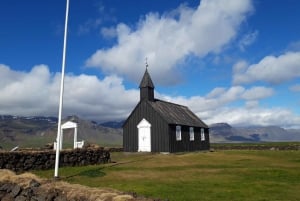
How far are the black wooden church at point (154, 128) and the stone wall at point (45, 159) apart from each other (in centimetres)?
1478

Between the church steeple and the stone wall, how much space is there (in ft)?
58.4

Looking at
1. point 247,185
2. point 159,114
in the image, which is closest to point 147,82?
point 159,114

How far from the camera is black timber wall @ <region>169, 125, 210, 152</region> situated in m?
45.5

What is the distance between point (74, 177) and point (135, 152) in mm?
24849

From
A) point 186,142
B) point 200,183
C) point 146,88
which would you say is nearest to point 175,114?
point 186,142

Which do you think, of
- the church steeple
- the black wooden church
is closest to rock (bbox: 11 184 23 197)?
the black wooden church

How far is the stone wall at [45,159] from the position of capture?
25.1 metres

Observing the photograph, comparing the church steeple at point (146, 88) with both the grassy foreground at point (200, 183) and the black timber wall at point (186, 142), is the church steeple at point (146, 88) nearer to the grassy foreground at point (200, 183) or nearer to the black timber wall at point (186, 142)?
the black timber wall at point (186, 142)

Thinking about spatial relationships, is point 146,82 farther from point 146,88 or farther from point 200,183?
point 200,183

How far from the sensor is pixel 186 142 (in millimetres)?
49156

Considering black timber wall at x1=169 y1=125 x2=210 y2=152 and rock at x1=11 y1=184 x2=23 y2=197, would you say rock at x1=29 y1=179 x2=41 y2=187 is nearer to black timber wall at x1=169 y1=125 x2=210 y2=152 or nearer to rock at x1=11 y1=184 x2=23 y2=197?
rock at x1=11 y1=184 x2=23 y2=197

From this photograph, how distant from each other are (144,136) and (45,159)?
68.7 feet

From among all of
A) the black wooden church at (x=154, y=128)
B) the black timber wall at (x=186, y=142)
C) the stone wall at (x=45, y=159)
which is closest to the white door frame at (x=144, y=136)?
the black wooden church at (x=154, y=128)

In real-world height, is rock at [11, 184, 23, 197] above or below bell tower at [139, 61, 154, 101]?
below
